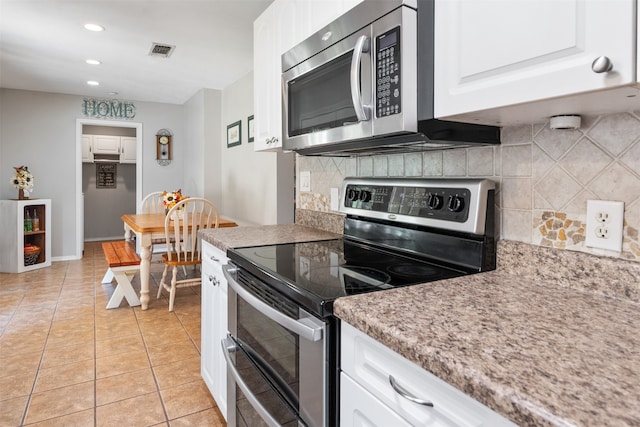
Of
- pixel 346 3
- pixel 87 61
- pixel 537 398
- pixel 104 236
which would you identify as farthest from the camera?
pixel 104 236

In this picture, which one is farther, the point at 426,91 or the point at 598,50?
the point at 426,91

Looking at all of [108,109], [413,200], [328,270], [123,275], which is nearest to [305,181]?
[413,200]

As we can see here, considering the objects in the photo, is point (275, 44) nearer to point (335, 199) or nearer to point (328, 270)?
point (335, 199)

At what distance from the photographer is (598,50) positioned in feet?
2.17

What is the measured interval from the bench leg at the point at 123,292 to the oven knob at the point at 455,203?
3040mm

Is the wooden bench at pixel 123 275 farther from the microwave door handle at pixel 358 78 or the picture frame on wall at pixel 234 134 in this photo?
the microwave door handle at pixel 358 78

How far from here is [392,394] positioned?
713 mm

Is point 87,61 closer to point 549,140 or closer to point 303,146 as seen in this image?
point 303,146

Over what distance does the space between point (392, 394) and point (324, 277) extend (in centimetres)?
43

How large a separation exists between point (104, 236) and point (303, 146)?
7.08 meters

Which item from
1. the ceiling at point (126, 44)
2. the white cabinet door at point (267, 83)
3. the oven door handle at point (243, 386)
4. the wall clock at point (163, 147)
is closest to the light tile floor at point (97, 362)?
the oven door handle at point (243, 386)

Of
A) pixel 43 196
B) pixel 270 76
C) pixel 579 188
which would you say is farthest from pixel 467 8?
pixel 43 196

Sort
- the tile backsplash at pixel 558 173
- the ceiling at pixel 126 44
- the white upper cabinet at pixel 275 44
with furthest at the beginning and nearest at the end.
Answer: the ceiling at pixel 126 44 < the white upper cabinet at pixel 275 44 < the tile backsplash at pixel 558 173

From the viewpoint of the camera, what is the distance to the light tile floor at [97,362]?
1867 mm
